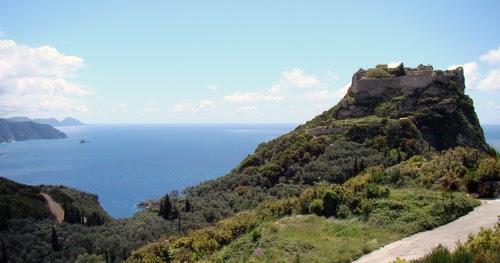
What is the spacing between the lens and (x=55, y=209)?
166ft

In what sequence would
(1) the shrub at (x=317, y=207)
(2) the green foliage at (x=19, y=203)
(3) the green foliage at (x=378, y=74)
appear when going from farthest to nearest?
(3) the green foliage at (x=378, y=74), (2) the green foliage at (x=19, y=203), (1) the shrub at (x=317, y=207)

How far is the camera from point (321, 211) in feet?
49.9

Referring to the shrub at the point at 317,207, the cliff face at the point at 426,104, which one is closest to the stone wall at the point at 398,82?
the cliff face at the point at 426,104

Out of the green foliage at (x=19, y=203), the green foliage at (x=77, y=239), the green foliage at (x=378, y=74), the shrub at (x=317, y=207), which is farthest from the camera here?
the green foliage at (x=378, y=74)

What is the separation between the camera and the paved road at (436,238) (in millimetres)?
9758

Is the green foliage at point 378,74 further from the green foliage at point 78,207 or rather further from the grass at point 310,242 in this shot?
the grass at point 310,242

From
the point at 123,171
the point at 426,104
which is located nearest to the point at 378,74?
the point at 426,104

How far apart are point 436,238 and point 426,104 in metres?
48.7

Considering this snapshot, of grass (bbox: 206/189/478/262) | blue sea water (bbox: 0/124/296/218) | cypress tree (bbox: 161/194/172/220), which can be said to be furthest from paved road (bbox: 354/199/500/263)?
blue sea water (bbox: 0/124/296/218)

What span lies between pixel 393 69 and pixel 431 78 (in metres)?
9.98

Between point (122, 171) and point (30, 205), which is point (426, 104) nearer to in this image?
point (30, 205)

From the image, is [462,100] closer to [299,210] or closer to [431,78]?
[431,78]

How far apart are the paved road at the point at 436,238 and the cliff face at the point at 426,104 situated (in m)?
41.1

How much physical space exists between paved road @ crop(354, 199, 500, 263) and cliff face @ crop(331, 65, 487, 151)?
135 feet
